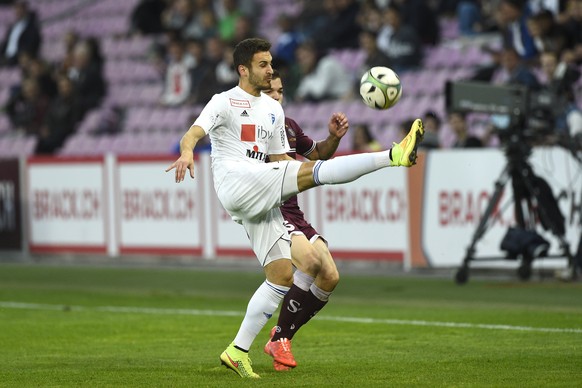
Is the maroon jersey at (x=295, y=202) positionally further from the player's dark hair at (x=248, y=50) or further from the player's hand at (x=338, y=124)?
the player's dark hair at (x=248, y=50)

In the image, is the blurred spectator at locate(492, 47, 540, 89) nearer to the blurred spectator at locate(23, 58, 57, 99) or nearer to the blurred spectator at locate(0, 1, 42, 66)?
the blurred spectator at locate(23, 58, 57, 99)

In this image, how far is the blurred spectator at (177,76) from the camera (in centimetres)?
2490

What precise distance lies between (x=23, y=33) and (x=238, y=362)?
21.4 meters

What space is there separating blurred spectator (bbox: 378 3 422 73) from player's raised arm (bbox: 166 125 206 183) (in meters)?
12.9

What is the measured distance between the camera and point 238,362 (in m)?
8.66

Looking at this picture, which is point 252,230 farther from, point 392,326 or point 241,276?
point 241,276

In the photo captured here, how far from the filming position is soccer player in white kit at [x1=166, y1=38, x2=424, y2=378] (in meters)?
8.62

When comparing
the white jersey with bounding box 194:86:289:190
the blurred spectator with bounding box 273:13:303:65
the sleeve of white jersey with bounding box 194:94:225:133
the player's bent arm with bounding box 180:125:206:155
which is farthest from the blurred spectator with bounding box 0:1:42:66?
the player's bent arm with bounding box 180:125:206:155

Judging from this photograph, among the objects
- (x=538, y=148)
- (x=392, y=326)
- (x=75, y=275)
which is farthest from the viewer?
(x=75, y=275)

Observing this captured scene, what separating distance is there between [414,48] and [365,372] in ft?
42.7

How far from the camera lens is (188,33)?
2588 centimetres

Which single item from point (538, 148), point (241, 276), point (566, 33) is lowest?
point (241, 276)

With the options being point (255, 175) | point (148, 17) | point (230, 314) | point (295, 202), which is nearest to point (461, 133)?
point (230, 314)

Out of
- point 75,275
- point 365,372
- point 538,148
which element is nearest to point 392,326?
point 365,372
